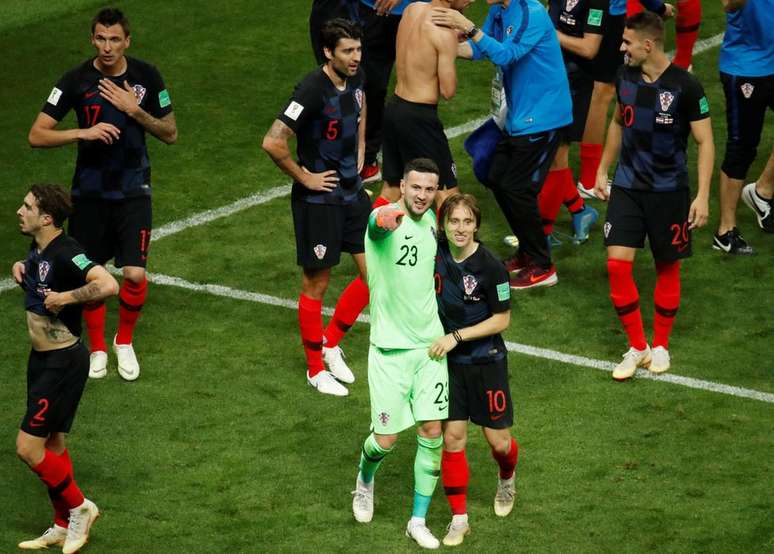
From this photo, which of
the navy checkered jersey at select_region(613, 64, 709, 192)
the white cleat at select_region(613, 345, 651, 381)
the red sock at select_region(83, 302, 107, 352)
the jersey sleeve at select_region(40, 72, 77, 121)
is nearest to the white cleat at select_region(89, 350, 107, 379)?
the red sock at select_region(83, 302, 107, 352)

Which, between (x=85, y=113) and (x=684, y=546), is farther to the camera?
(x=85, y=113)

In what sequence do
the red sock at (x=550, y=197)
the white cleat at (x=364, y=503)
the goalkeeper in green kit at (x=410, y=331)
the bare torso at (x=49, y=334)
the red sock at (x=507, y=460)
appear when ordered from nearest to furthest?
the goalkeeper in green kit at (x=410, y=331) < the bare torso at (x=49, y=334) < the red sock at (x=507, y=460) < the white cleat at (x=364, y=503) < the red sock at (x=550, y=197)

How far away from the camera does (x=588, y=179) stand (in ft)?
46.3

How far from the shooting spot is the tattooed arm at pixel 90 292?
890cm

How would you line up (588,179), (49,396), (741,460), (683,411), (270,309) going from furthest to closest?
(588,179), (270,309), (683,411), (741,460), (49,396)

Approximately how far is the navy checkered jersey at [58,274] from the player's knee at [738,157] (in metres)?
5.82

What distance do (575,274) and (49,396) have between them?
5.07m

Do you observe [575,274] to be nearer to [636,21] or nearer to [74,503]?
[636,21]

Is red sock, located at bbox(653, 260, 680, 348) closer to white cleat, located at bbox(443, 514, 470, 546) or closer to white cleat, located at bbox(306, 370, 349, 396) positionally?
white cleat, located at bbox(306, 370, 349, 396)

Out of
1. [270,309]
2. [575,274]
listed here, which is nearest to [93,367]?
[270,309]

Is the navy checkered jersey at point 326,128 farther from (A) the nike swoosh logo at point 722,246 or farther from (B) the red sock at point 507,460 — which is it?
(A) the nike swoosh logo at point 722,246

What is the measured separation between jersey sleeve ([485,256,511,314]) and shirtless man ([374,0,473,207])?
2956mm

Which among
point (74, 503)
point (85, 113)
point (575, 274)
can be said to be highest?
point (85, 113)

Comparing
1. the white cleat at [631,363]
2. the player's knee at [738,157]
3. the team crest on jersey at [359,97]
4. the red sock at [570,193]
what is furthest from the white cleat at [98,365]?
the player's knee at [738,157]
